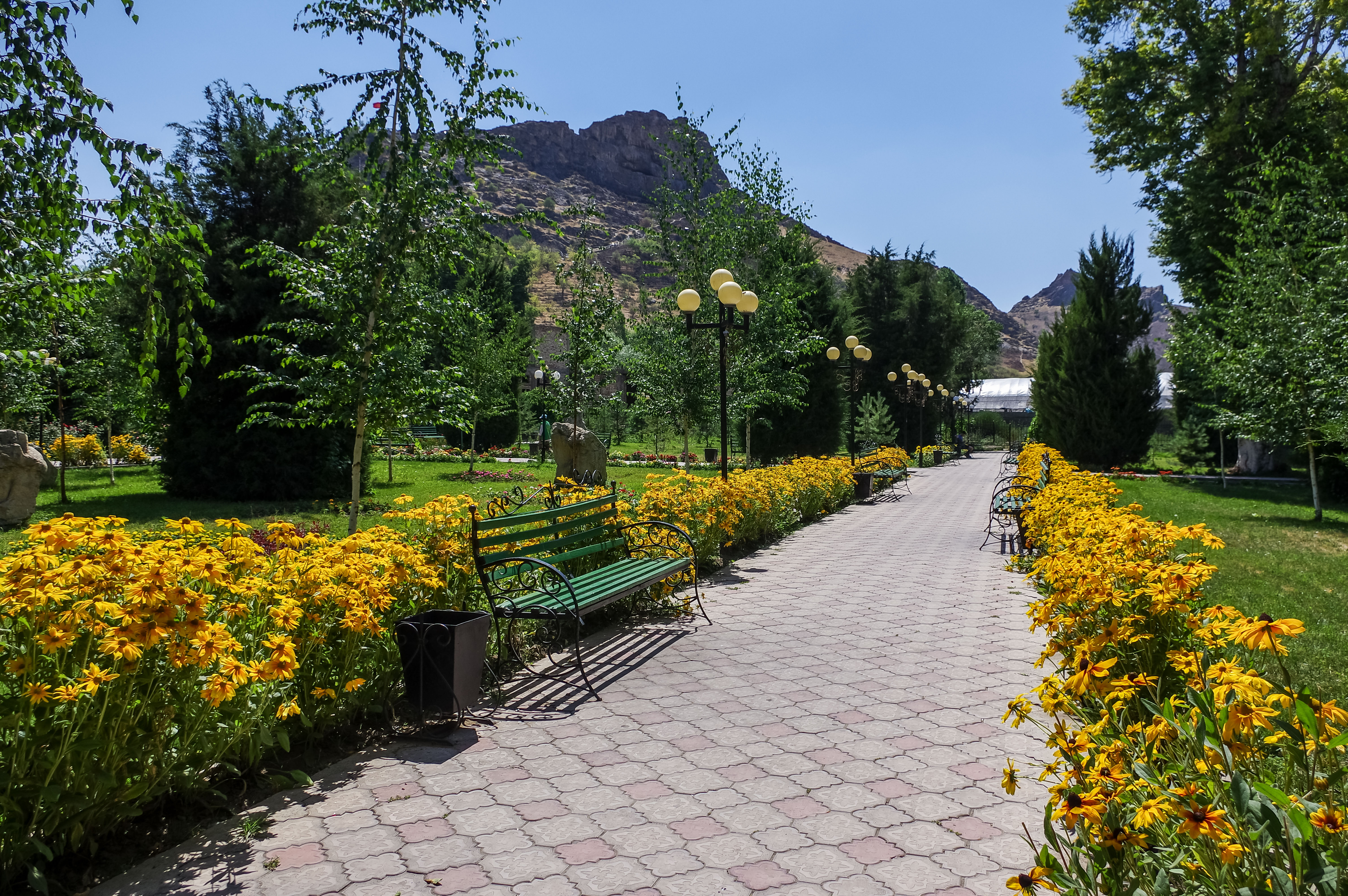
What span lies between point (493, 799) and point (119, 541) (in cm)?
161

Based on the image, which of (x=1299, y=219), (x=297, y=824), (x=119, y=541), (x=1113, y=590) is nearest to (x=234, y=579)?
(x=119, y=541)

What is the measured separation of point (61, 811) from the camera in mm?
2250

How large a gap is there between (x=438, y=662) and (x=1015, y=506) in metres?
7.90

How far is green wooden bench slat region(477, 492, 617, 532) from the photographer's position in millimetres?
4453

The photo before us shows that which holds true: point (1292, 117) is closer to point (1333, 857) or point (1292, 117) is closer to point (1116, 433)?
point (1116, 433)

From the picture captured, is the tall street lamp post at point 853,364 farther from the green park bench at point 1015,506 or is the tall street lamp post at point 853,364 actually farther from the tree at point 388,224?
the tree at point 388,224

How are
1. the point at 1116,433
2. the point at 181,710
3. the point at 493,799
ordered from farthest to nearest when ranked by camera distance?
the point at 1116,433 < the point at 493,799 < the point at 181,710

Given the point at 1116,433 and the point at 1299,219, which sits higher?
the point at 1299,219

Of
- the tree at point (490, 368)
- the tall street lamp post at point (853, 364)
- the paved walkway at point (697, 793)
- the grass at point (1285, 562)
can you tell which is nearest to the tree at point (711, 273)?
the tall street lamp post at point (853, 364)

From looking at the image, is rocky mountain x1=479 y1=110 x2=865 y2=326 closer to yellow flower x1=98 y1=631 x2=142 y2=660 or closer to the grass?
the grass

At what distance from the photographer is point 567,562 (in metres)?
6.13

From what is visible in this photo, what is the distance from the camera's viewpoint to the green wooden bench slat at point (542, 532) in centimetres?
439

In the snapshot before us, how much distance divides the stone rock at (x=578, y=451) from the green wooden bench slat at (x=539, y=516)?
24.9 feet

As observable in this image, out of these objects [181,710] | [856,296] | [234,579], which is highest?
[856,296]
